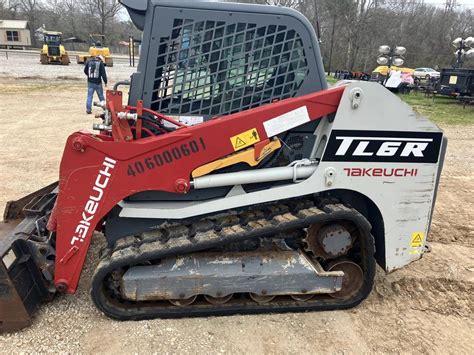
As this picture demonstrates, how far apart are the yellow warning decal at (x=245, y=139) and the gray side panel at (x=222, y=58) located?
1.22 ft

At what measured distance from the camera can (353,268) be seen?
3.50 metres

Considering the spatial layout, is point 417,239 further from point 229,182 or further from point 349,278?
point 229,182

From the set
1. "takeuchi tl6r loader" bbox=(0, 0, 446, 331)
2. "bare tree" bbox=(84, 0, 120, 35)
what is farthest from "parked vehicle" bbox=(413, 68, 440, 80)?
"bare tree" bbox=(84, 0, 120, 35)

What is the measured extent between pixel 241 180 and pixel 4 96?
53.3ft

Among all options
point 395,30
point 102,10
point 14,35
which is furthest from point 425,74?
point 14,35

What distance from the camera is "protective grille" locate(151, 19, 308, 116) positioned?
3.26 m

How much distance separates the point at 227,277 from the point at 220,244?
0.29 metres

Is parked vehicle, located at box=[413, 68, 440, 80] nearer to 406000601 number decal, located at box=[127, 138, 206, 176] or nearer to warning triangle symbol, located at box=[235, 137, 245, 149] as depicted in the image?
warning triangle symbol, located at box=[235, 137, 245, 149]

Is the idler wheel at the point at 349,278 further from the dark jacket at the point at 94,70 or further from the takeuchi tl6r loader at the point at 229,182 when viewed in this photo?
the dark jacket at the point at 94,70

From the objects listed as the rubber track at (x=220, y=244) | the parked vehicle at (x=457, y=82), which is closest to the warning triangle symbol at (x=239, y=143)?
the rubber track at (x=220, y=244)

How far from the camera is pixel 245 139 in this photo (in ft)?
10.4

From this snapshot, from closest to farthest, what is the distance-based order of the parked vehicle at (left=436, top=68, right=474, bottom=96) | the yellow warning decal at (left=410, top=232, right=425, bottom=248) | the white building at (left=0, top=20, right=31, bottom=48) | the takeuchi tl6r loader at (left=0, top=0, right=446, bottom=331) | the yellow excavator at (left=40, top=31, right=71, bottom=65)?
the takeuchi tl6r loader at (left=0, top=0, right=446, bottom=331) < the yellow warning decal at (left=410, top=232, right=425, bottom=248) < the parked vehicle at (left=436, top=68, right=474, bottom=96) < the yellow excavator at (left=40, top=31, right=71, bottom=65) < the white building at (left=0, top=20, right=31, bottom=48)

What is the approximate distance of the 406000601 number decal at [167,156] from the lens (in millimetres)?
3096

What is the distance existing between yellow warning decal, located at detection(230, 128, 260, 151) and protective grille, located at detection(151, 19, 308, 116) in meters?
0.37
